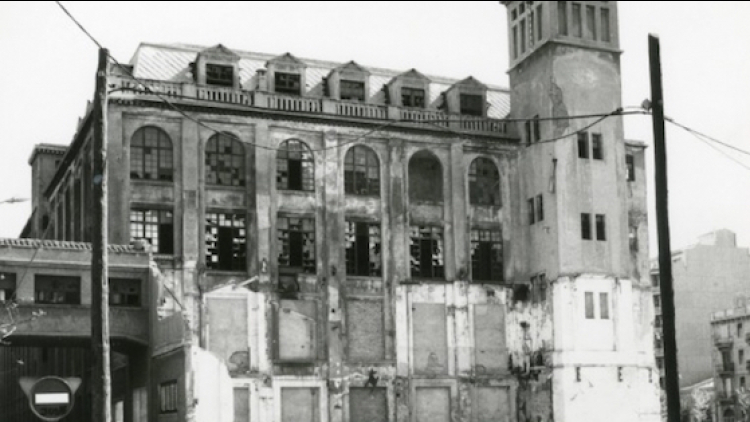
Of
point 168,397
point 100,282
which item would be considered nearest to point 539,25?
point 168,397

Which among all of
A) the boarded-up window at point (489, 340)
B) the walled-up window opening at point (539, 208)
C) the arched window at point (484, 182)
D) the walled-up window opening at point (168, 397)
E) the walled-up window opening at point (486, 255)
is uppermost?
the arched window at point (484, 182)

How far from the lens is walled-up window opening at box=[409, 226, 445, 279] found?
168 ft

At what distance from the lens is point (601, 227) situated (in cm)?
5144

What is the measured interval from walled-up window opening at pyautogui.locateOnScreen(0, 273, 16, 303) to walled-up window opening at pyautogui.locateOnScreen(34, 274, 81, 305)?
81cm

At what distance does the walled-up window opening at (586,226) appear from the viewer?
2010 inches

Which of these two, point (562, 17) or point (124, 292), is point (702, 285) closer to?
point (562, 17)

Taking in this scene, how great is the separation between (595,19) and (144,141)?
22.8 meters

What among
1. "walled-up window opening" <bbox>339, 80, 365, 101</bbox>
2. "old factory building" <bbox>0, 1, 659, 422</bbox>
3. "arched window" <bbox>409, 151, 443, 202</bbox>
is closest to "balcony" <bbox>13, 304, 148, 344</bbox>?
"old factory building" <bbox>0, 1, 659, 422</bbox>

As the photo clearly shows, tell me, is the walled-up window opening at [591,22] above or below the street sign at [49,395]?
above

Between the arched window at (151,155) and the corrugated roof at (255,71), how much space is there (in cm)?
319

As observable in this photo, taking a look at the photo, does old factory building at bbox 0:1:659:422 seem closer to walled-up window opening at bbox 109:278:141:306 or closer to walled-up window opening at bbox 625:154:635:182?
walled-up window opening at bbox 109:278:141:306

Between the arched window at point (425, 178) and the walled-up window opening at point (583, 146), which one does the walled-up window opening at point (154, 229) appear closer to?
the arched window at point (425, 178)

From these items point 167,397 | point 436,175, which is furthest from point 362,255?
point 167,397

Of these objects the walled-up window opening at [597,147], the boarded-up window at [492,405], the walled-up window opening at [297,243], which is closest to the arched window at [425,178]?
the walled-up window opening at [297,243]
